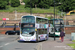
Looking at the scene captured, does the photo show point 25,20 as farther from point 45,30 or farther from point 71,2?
point 71,2

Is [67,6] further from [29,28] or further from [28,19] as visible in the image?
[29,28]

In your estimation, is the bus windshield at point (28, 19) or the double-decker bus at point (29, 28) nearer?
the double-decker bus at point (29, 28)

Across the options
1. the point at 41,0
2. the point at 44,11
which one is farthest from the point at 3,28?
the point at 41,0

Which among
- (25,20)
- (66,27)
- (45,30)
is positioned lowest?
(66,27)

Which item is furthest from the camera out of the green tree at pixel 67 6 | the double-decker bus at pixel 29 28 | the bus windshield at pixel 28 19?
the green tree at pixel 67 6

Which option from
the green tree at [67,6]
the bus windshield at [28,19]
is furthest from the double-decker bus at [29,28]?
the green tree at [67,6]

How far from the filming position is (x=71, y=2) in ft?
312

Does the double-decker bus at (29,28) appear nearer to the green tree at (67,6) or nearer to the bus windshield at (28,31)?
the bus windshield at (28,31)

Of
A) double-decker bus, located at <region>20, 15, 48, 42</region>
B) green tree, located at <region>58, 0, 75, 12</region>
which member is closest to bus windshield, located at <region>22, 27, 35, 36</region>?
double-decker bus, located at <region>20, 15, 48, 42</region>

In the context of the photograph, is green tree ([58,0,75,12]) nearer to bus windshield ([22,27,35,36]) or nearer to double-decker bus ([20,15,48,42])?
double-decker bus ([20,15,48,42])

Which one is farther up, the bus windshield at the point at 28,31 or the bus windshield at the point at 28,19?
the bus windshield at the point at 28,19

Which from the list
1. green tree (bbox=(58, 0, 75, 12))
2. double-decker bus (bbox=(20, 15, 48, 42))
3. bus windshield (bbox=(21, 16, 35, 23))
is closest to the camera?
double-decker bus (bbox=(20, 15, 48, 42))

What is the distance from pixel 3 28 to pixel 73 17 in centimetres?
3302

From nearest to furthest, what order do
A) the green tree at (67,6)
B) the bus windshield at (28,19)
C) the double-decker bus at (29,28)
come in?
the double-decker bus at (29,28), the bus windshield at (28,19), the green tree at (67,6)
